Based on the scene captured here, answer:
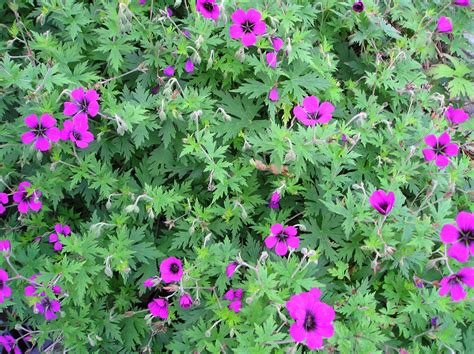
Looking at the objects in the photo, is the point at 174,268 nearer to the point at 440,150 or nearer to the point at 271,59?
the point at 271,59

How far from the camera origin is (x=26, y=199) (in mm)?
2588

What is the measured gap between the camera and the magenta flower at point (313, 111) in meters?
2.36

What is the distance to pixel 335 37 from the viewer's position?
128 inches

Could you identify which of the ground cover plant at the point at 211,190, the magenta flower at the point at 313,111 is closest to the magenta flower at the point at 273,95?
the ground cover plant at the point at 211,190

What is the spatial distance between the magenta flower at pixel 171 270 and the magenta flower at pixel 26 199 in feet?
2.61

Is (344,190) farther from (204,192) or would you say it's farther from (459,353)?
(459,353)

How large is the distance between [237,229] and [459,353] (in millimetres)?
1359

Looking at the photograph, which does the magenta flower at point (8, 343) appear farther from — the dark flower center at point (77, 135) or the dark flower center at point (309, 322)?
the dark flower center at point (309, 322)

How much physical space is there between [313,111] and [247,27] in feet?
1.85

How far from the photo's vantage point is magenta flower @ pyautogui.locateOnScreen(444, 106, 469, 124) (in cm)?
293

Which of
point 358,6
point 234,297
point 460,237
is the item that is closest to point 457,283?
point 460,237

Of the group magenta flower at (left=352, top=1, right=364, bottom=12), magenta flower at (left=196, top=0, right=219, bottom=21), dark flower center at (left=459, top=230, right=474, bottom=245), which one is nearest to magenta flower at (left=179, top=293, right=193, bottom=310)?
dark flower center at (left=459, top=230, right=474, bottom=245)

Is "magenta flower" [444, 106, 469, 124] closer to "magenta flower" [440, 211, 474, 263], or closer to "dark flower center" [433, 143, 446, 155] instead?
"dark flower center" [433, 143, 446, 155]

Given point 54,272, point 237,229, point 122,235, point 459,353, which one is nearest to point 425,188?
point 459,353
